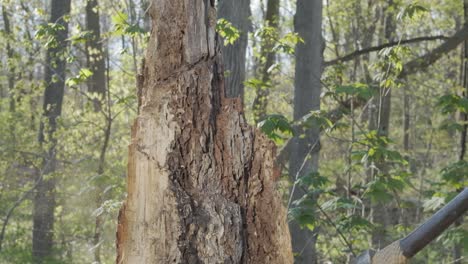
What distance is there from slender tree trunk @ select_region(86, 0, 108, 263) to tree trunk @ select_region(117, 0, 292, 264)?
2.84 m

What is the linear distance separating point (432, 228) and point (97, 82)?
30.5ft

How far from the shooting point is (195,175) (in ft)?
8.21

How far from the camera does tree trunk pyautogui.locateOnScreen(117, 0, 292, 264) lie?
244 centimetres

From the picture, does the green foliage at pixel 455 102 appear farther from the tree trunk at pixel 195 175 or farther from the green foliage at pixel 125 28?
the tree trunk at pixel 195 175

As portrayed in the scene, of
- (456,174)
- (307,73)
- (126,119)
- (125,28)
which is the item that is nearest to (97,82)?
(126,119)

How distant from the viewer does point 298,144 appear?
23.6 ft

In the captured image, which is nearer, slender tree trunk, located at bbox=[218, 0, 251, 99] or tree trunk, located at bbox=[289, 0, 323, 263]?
slender tree trunk, located at bbox=[218, 0, 251, 99]

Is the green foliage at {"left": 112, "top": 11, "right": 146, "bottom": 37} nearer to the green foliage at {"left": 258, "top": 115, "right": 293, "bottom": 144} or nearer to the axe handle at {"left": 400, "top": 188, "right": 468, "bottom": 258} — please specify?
the green foliage at {"left": 258, "top": 115, "right": 293, "bottom": 144}

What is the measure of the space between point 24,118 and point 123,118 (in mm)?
1762

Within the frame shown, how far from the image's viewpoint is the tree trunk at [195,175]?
2.44 metres

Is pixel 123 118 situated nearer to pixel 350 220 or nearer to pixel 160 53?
pixel 350 220

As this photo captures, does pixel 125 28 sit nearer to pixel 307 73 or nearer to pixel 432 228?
pixel 307 73

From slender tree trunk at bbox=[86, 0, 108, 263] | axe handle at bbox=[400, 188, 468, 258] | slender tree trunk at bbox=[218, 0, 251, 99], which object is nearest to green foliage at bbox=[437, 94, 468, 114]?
slender tree trunk at bbox=[218, 0, 251, 99]

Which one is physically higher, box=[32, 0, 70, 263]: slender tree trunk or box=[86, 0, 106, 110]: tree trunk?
box=[86, 0, 106, 110]: tree trunk
